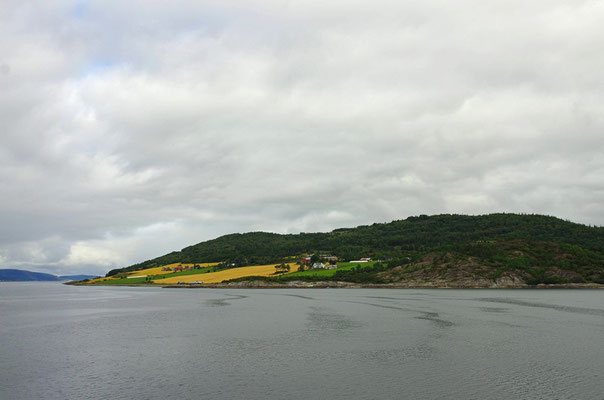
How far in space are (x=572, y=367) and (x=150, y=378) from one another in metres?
31.4

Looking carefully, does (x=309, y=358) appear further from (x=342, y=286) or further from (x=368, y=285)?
(x=342, y=286)

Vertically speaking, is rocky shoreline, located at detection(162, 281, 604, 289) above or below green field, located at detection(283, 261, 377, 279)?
below

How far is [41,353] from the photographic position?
40594 millimetres

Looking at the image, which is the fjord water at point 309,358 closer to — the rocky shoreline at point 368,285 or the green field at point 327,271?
the rocky shoreline at point 368,285

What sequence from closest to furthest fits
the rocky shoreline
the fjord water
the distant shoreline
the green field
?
the fjord water < the distant shoreline < the rocky shoreline < the green field

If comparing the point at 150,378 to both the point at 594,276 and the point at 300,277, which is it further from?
the point at 594,276

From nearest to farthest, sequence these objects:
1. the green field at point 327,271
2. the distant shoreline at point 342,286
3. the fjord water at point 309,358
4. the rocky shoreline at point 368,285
→ the fjord water at point 309,358 → the distant shoreline at point 342,286 → the rocky shoreline at point 368,285 → the green field at point 327,271

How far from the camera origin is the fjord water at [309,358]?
92.5 ft

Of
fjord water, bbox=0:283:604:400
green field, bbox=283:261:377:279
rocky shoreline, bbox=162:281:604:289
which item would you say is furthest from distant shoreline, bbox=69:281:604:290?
fjord water, bbox=0:283:604:400

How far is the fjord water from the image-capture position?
2819cm

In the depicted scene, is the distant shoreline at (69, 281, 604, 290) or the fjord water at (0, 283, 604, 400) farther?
the distant shoreline at (69, 281, 604, 290)

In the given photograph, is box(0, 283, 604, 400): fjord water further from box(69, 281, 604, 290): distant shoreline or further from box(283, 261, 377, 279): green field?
box(283, 261, 377, 279): green field

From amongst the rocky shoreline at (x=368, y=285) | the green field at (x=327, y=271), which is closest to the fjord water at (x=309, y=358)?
the rocky shoreline at (x=368, y=285)

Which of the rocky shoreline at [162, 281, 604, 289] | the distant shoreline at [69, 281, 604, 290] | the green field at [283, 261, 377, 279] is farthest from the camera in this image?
the green field at [283, 261, 377, 279]
